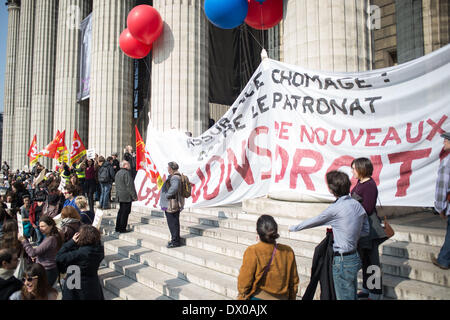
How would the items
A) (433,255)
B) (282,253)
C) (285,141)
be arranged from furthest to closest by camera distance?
(285,141), (433,255), (282,253)

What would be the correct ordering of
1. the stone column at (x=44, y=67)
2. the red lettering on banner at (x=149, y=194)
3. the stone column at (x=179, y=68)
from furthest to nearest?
the stone column at (x=44, y=67), the stone column at (x=179, y=68), the red lettering on banner at (x=149, y=194)

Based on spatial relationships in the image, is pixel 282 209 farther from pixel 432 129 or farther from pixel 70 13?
pixel 70 13

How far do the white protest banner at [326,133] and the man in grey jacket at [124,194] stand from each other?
1642mm

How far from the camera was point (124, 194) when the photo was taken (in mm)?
7172

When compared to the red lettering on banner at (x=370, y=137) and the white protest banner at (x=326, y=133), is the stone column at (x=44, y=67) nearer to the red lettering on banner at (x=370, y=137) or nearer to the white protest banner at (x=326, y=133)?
the white protest banner at (x=326, y=133)

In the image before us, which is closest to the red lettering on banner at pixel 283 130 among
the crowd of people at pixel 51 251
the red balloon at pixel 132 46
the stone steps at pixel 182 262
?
the stone steps at pixel 182 262

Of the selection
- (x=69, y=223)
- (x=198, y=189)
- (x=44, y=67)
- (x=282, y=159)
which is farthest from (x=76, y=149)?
(x=44, y=67)

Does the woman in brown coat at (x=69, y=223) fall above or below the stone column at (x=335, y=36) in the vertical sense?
below

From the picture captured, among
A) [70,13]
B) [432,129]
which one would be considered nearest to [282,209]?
[432,129]

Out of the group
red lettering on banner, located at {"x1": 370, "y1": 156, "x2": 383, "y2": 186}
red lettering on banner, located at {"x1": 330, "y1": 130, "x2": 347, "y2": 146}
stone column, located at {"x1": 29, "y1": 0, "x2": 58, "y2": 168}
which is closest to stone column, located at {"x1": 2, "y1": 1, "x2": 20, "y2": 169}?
stone column, located at {"x1": 29, "y1": 0, "x2": 58, "y2": 168}

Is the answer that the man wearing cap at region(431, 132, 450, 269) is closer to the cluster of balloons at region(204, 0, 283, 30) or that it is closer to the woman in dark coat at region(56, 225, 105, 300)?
the woman in dark coat at region(56, 225, 105, 300)

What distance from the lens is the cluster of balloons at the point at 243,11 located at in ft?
25.6

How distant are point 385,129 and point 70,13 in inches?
804
